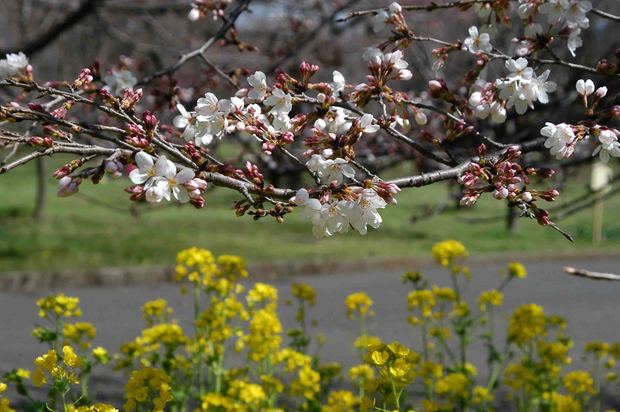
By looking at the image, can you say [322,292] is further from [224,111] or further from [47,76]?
[47,76]

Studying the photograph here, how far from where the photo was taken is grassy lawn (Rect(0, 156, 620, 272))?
10.8 m

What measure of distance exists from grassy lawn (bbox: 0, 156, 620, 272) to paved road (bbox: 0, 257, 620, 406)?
844 millimetres

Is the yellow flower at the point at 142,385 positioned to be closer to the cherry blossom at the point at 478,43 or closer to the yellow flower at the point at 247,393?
the yellow flower at the point at 247,393

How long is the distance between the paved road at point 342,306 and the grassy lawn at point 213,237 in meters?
0.84

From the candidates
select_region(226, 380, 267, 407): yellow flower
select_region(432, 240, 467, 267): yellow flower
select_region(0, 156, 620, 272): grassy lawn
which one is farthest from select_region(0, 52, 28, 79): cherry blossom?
select_region(0, 156, 620, 272): grassy lawn

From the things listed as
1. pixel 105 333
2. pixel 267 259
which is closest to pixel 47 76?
pixel 267 259

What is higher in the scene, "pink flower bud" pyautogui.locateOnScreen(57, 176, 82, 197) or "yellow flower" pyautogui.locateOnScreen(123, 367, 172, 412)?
"pink flower bud" pyautogui.locateOnScreen(57, 176, 82, 197)

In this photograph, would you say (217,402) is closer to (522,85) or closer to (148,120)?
(148,120)

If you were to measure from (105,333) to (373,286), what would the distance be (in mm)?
3839

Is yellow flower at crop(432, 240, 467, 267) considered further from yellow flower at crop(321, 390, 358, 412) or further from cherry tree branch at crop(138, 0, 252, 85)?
cherry tree branch at crop(138, 0, 252, 85)

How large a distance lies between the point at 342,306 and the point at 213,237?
15.0ft

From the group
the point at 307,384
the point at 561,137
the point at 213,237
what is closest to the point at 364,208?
the point at 561,137

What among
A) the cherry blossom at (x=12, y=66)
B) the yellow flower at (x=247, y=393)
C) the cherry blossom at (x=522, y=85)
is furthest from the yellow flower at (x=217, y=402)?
the cherry blossom at (x=522, y=85)

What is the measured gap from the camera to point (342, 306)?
8.48 m
